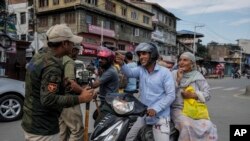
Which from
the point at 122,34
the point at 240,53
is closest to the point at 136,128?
the point at 122,34

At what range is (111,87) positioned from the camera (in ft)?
16.2

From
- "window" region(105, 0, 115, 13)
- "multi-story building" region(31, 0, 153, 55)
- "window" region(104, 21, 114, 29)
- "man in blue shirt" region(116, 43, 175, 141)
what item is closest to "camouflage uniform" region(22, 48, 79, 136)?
"man in blue shirt" region(116, 43, 175, 141)

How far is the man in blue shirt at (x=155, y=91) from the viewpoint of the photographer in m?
3.53

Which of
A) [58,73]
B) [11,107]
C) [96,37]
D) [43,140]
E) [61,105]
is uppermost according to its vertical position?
[96,37]

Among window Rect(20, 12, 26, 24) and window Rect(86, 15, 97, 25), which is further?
window Rect(20, 12, 26, 24)

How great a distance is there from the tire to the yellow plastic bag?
5.28 meters

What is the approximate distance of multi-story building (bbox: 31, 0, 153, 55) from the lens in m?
34.8

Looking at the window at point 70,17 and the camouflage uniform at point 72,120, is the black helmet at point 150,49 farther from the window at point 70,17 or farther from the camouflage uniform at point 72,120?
the window at point 70,17

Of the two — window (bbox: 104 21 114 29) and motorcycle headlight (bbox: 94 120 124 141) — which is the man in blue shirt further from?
window (bbox: 104 21 114 29)

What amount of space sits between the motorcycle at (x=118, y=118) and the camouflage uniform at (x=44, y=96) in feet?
1.73

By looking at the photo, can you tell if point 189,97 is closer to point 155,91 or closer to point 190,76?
point 190,76

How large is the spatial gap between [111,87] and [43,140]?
7.27 feet

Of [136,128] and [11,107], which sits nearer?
[136,128]

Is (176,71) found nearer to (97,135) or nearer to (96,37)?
(97,135)
